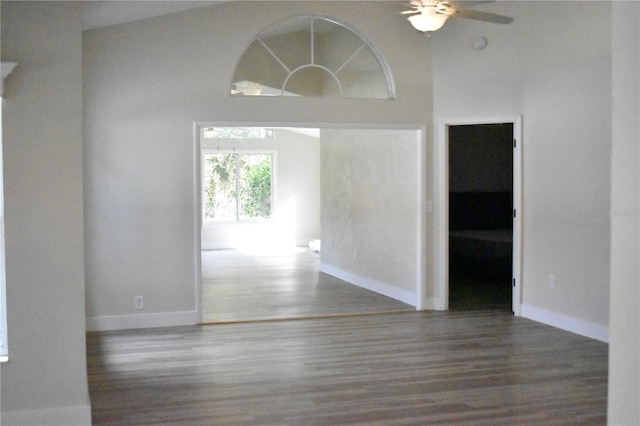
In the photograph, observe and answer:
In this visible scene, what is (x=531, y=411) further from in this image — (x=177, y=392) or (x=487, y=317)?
(x=487, y=317)

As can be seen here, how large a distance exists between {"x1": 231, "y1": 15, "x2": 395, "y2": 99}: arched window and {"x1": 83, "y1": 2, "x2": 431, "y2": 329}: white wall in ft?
0.46

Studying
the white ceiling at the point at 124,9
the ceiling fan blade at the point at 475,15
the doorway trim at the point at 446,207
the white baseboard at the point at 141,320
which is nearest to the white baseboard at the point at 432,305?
the doorway trim at the point at 446,207

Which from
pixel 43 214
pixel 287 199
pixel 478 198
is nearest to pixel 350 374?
pixel 43 214

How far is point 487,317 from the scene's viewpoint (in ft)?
22.3

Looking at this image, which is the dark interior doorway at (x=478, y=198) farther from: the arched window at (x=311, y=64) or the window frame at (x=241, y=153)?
the window frame at (x=241, y=153)

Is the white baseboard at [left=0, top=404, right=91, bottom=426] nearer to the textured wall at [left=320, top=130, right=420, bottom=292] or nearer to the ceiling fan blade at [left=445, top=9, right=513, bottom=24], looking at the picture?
the ceiling fan blade at [left=445, top=9, right=513, bottom=24]

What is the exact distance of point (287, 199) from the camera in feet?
44.7

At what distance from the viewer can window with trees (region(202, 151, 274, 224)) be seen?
13383 mm

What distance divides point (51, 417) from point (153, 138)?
3.18 meters

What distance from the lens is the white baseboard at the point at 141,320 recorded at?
6.26 m

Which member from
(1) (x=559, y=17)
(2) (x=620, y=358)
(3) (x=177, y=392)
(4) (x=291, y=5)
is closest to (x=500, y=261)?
(1) (x=559, y=17)

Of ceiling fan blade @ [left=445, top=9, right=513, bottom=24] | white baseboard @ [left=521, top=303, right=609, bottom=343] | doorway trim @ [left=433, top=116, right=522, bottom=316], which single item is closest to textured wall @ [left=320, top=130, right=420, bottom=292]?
doorway trim @ [left=433, top=116, right=522, bottom=316]

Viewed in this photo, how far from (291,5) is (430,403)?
13.4 ft

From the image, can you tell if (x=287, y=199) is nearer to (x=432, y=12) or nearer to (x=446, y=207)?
(x=446, y=207)
